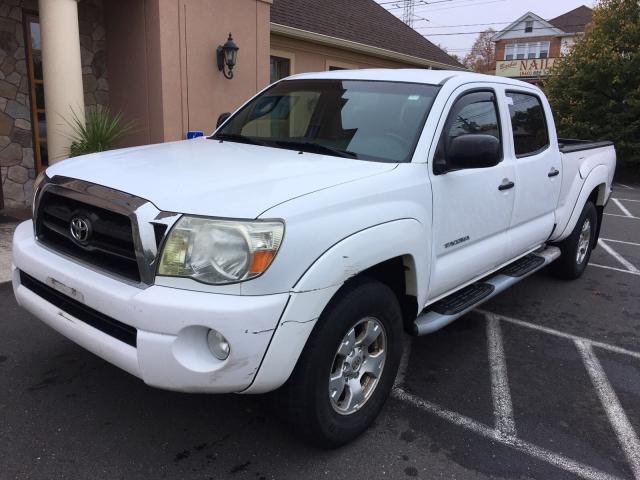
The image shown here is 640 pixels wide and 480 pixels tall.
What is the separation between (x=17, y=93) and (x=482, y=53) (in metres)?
70.9

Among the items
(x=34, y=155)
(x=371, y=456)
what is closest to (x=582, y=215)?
(x=371, y=456)

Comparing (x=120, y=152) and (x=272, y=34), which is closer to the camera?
(x=120, y=152)

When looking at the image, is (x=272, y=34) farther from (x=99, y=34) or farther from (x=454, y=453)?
(x=454, y=453)

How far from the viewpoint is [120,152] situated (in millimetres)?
3371

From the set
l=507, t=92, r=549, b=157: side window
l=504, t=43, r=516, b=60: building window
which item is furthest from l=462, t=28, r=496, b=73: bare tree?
l=507, t=92, r=549, b=157: side window

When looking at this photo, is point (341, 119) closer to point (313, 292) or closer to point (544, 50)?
point (313, 292)

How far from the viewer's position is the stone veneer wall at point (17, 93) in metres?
7.82

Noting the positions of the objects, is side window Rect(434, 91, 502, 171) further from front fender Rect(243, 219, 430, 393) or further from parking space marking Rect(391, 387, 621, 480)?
parking space marking Rect(391, 387, 621, 480)

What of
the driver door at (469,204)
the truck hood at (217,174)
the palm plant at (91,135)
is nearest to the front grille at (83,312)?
the truck hood at (217,174)

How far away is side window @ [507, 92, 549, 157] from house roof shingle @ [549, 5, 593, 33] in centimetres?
4971

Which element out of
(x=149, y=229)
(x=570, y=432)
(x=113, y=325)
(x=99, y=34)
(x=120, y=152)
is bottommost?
(x=570, y=432)

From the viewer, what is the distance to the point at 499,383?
3693 mm

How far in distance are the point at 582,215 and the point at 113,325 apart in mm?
4916

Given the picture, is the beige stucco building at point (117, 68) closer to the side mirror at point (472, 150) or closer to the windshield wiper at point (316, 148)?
the windshield wiper at point (316, 148)
